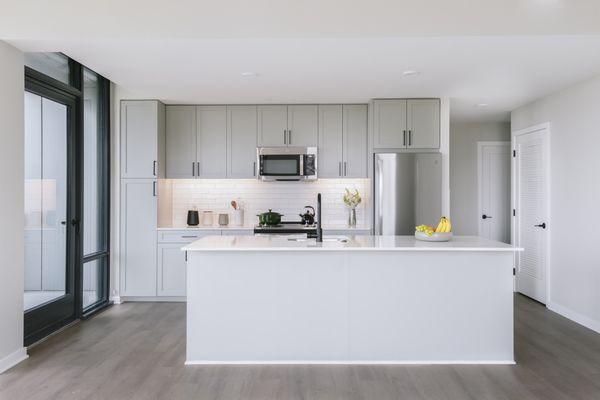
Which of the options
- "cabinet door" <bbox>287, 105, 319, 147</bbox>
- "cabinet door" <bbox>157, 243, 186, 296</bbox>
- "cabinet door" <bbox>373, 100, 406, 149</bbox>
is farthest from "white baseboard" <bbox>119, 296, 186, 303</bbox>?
"cabinet door" <bbox>373, 100, 406, 149</bbox>

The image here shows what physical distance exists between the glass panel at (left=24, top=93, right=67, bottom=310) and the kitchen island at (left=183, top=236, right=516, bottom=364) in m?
1.52

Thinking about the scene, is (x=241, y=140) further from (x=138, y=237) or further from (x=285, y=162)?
(x=138, y=237)

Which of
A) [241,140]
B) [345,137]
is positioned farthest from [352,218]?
[241,140]

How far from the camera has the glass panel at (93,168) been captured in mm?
5070

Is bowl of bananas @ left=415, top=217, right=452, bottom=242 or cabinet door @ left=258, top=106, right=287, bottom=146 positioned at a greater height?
cabinet door @ left=258, top=106, right=287, bottom=146

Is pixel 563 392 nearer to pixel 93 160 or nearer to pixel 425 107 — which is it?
pixel 425 107

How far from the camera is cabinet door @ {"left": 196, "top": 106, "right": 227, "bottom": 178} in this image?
5.89m

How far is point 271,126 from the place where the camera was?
586 cm

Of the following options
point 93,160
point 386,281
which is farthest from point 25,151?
point 386,281

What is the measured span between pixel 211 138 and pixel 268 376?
3379 millimetres

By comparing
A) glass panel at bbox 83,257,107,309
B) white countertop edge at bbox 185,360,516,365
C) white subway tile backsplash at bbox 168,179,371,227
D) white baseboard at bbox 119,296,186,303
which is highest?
white subway tile backsplash at bbox 168,179,371,227

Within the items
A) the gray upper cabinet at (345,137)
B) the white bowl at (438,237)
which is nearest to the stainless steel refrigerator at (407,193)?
the gray upper cabinet at (345,137)

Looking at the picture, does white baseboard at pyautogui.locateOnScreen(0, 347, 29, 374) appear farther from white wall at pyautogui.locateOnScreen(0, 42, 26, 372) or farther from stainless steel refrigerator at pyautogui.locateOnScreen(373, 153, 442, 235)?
stainless steel refrigerator at pyautogui.locateOnScreen(373, 153, 442, 235)

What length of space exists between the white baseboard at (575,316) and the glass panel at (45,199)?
201 inches
